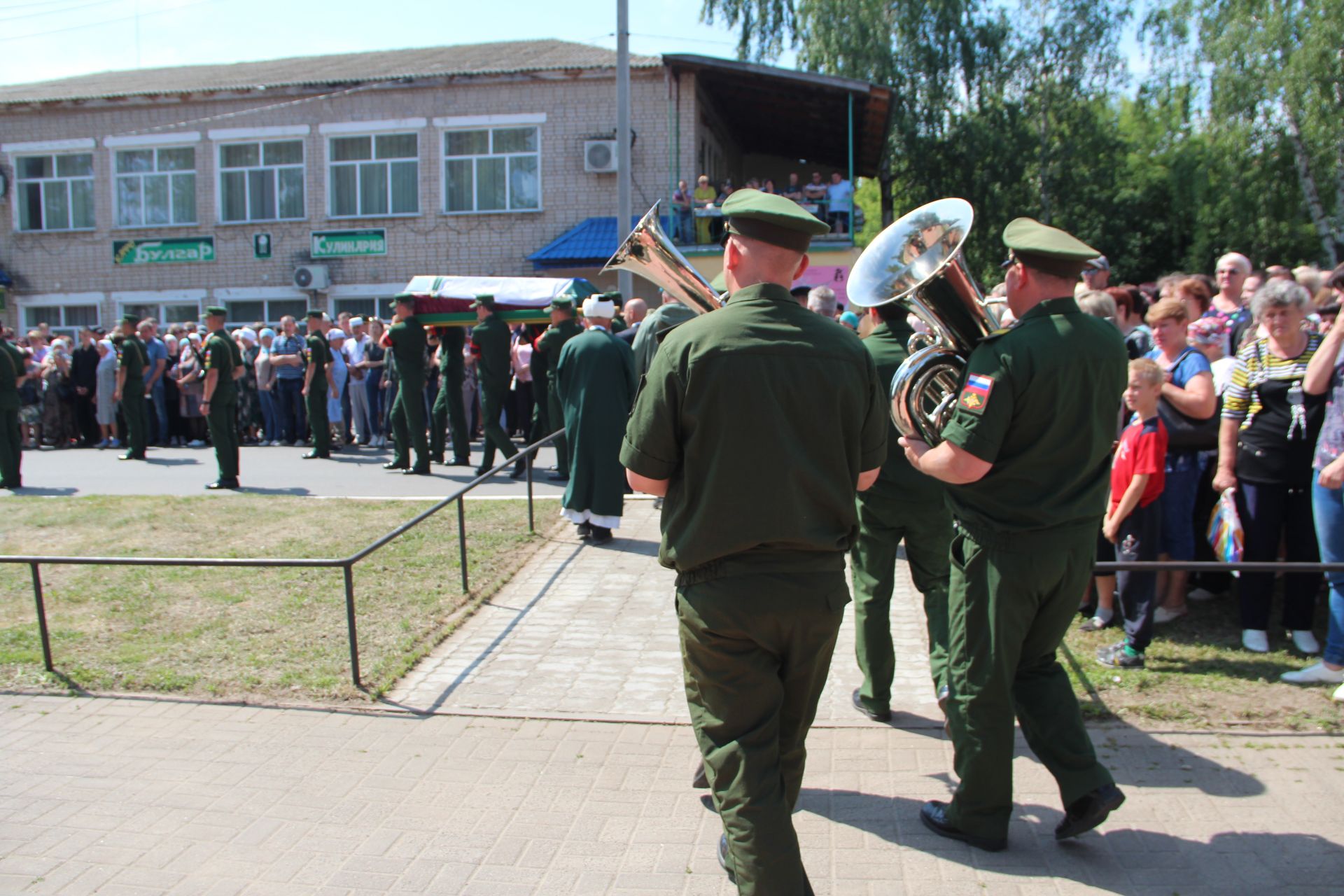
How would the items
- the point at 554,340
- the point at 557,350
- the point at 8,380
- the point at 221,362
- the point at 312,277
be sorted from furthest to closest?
the point at 312,277 < the point at 8,380 < the point at 221,362 < the point at 557,350 < the point at 554,340

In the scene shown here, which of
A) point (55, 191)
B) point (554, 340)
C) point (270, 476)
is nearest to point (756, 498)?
point (554, 340)

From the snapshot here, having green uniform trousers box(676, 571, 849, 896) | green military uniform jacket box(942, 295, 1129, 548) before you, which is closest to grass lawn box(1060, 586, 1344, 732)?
green military uniform jacket box(942, 295, 1129, 548)

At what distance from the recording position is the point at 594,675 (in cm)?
515

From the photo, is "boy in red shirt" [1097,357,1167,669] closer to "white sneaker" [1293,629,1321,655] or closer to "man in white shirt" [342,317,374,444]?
"white sneaker" [1293,629,1321,655]

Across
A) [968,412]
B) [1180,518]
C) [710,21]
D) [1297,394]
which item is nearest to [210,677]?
[968,412]

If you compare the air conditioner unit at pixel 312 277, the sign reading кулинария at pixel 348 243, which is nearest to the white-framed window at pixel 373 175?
the sign reading кулинария at pixel 348 243

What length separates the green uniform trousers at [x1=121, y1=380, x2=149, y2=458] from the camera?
43.3 ft

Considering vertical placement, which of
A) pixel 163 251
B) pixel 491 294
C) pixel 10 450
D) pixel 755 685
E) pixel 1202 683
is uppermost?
pixel 163 251

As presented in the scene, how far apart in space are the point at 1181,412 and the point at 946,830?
3.11m

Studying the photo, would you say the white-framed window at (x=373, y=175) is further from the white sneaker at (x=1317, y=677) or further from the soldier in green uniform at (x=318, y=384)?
the white sneaker at (x=1317, y=677)

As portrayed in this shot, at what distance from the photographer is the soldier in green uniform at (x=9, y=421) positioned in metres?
11.0

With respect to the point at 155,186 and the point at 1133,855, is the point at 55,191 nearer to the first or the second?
the point at 155,186

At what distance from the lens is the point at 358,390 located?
14.8 m

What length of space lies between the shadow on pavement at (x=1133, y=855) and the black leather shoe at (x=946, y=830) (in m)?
0.02
